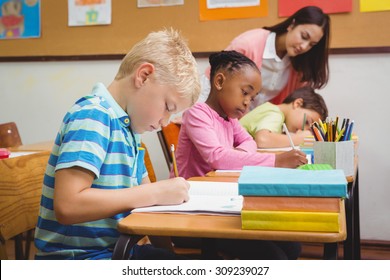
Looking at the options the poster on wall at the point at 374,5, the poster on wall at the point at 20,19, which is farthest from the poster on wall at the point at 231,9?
the poster on wall at the point at 20,19

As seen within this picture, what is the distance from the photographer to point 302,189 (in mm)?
817

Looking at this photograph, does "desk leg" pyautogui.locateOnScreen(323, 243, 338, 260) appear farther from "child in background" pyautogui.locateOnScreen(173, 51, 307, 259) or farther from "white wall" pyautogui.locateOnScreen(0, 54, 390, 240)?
"white wall" pyautogui.locateOnScreen(0, 54, 390, 240)

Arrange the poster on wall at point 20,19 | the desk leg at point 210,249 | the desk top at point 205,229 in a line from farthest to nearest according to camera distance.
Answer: the poster on wall at point 20,19 < the desk leg at point 210,249 < the desk top at point 205,229

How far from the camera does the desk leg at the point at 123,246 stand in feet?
2.76

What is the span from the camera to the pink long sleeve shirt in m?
1.57

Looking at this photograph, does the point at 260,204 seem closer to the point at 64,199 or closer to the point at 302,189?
the point at 302,189

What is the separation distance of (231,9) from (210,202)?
199cm

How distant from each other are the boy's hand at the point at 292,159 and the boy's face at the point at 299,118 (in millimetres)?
935

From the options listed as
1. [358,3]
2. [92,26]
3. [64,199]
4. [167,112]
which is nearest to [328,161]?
[167,112]

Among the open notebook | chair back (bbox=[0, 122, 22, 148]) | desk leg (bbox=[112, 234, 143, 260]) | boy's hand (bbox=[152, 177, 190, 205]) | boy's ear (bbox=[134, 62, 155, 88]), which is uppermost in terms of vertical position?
boy's ear (bbox=[134, 62, 155, 88])

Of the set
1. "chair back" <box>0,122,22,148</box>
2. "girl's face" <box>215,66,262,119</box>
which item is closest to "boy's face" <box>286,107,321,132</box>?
"girl's face" <box>215,66,262,119</box>

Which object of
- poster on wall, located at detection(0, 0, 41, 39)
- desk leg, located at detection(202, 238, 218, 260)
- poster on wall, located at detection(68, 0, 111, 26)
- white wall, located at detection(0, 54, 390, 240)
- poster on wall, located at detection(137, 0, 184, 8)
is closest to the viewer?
desk leg, located at detection(202, 238, 218, 260)

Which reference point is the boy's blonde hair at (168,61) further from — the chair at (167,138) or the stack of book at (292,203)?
the chair at (167,138)

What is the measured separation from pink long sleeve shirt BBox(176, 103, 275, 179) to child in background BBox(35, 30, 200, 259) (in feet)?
1.46
